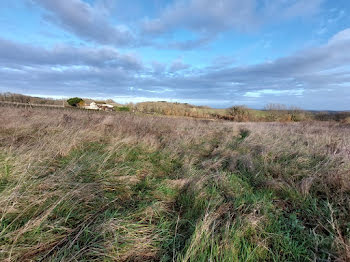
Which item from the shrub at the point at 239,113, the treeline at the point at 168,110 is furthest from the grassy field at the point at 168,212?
the treeline at the point at 168,110

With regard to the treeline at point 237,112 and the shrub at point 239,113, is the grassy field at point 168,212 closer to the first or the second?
the treeline at point 237,112

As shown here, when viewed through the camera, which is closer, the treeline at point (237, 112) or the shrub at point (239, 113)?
the treeline at point (237, 112)

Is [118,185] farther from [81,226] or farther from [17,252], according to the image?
[17,252]

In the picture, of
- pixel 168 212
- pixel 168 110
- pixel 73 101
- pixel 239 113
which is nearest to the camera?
pixel 168 212

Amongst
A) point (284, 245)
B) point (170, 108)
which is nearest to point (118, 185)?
point (284, 245)

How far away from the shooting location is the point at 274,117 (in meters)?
26.3

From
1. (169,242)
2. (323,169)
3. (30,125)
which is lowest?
(169,242)

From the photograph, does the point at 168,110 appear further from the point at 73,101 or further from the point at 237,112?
the point at 73,101

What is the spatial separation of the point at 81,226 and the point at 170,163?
2445 mm

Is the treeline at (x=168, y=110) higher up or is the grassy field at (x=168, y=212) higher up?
the treeline at (x=168, y=110)

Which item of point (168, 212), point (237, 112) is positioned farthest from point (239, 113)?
point (168, 212)

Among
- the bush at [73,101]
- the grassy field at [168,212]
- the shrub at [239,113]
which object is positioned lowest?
the grassy field at [168,212]

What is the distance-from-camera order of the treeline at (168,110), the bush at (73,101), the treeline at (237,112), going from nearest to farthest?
the treeline at (237,112)
the bush at (73,101)
the treeline at (168,110)

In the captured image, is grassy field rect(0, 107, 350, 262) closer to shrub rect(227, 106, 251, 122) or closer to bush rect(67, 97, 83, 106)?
shrub rect(227, 106, 251, 122)
